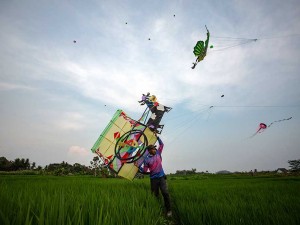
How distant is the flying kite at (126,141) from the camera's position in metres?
5.19

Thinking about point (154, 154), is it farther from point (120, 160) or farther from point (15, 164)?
point (15, 164)

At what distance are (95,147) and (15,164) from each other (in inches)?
1612

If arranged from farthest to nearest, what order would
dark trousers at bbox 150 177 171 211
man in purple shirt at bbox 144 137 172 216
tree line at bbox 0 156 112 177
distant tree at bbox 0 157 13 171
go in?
distant tree at bbox 0 157 13 171
tree line at bbox 0 156 112 177
man in purple shirt at bbox 144 137 172 216
dark trousers at bbox 150 177 171 211

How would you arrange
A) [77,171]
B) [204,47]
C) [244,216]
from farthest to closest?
[77,171] < [204,47] < [244,216]

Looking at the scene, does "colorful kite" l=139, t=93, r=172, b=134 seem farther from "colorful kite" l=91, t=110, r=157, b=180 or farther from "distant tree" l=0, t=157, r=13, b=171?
"distant tree" l=0, t=157, r=13, b=171

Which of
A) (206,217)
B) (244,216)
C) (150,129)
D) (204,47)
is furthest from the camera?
(204,47)

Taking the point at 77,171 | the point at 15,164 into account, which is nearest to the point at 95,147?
the point at 77,171

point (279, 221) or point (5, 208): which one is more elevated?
point (5, 208)

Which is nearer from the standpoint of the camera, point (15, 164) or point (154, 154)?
point (154, 154)

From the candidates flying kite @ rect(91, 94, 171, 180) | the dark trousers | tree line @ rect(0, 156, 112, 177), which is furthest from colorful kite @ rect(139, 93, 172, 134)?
tree line @ rect(0, 156, 112, 177)

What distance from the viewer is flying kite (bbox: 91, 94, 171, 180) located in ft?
17.0

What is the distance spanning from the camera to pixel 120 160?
204 inches

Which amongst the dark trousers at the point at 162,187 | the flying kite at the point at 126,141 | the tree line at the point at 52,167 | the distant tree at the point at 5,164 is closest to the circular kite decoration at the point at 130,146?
the flying kite at the point at 126,141

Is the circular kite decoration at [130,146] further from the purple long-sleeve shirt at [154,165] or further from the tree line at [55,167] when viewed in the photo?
the tree line at [55,167]
